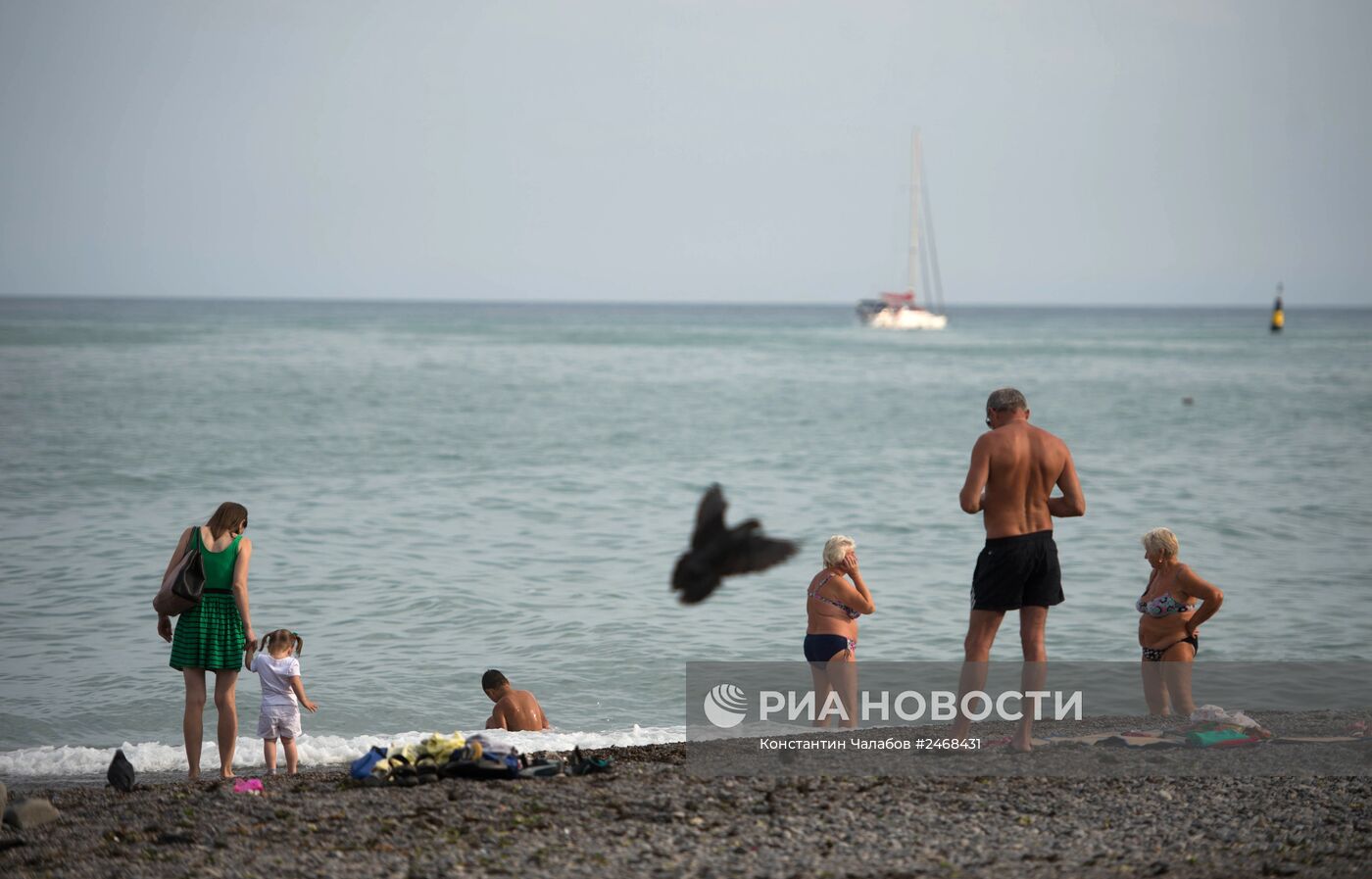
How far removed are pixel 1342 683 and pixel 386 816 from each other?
26.1 feet

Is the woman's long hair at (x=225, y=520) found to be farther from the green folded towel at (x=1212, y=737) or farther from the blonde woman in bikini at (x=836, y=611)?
the green folded towel at (x=1212, y=737)

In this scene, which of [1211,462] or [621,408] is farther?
[621,408]

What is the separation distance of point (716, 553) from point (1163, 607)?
146 inches

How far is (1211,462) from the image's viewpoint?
25.9 meters

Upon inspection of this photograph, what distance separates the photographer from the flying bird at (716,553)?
16.0 ft

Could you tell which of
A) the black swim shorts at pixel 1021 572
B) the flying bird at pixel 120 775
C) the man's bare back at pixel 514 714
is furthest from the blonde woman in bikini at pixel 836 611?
the flying bird at pixel 120 775

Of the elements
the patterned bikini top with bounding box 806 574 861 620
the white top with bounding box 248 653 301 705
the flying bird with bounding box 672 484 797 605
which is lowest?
the white top with bounding box 248 653 301 705

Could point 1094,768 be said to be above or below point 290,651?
below

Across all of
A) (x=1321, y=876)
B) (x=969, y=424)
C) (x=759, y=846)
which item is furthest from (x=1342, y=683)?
(x=969, y=424)

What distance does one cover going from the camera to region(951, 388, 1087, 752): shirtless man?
19.2 feet

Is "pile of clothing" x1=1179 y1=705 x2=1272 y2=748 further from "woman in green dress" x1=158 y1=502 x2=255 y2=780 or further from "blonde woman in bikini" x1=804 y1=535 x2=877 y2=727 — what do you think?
"woman in green dress" x1=158 y1=502 x2=255 y2=780

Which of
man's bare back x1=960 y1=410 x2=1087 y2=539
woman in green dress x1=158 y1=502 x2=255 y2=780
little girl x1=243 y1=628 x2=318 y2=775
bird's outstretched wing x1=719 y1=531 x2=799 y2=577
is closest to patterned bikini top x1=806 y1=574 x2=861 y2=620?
man's bare back x1=960 y1=410 x2=1087 y2=539

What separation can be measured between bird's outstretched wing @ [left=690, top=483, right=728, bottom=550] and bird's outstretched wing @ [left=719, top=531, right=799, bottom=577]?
0.09 metres

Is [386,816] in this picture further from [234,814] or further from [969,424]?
[969,424]
